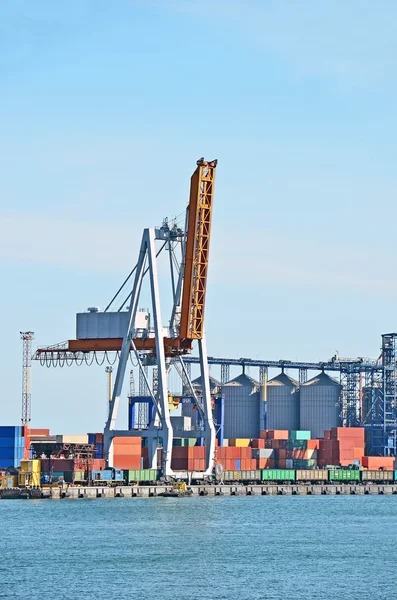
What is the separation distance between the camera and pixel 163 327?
10750cm

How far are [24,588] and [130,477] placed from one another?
53.0 m

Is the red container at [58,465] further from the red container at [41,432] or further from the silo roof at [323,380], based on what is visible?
the silo roof at [323,380]

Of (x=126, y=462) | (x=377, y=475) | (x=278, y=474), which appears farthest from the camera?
(x=377, y=475)

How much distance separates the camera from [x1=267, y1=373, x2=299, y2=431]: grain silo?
164500 millimetres

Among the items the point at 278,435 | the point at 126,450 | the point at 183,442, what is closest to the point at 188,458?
the point at 183,442

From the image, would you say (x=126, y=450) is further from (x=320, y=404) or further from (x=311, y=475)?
(x=320, y=404)

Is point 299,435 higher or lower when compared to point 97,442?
higher

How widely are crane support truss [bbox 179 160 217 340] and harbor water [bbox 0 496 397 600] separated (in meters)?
13.4

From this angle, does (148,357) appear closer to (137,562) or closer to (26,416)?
(26,416)

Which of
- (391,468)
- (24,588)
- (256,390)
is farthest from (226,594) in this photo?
(256,390)

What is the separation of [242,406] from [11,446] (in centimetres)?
5963

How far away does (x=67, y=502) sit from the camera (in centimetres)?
10031

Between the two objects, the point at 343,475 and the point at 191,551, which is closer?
the point at 191,551

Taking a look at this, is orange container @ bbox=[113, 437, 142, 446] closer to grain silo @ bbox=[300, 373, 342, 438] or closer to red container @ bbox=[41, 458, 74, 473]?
red container @ bbox=[41, 458, 74, 473]
